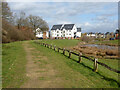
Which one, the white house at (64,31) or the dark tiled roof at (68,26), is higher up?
the dark tiled roof at (68,26)

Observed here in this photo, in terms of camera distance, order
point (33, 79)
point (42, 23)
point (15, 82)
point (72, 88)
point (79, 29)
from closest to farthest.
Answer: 1. point (72, 88)
2. point (15, 82)
3. point (33, 79)
4. point (42, 23)
5. point (79, 29)

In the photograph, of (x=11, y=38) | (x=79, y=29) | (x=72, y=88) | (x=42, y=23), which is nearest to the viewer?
(x=72, y=88)

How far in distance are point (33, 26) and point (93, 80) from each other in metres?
61.9

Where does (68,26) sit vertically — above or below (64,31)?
above

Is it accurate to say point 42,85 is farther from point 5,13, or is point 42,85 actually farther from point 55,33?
point 55,33

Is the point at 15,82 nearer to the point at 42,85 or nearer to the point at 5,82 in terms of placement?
the point at 5,82

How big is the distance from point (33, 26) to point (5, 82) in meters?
61.7

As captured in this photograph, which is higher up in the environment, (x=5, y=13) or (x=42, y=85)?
(x=5, y=13)

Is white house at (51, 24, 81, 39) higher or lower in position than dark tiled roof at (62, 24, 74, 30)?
lower

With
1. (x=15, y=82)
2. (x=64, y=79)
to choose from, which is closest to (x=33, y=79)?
(x=15, y=82)

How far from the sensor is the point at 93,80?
26.9 ft

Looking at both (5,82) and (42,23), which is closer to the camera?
(5,82)

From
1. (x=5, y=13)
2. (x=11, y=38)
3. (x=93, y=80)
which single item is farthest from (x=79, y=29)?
(x=93, y=80)

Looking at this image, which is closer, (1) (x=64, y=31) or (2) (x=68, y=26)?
(1) (x=64, y=31)
